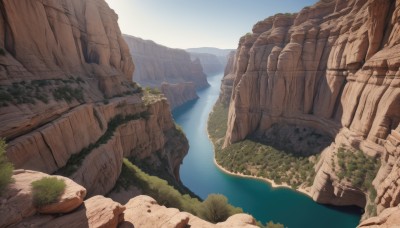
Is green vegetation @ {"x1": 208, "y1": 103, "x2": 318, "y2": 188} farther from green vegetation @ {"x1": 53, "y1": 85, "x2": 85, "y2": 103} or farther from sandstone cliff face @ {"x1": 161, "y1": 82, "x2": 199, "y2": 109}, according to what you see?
sandstone cliff face @ {"x1": 161, "y1": 82, "x2": 199, "y2": 109}

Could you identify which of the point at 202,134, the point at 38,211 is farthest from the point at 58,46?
the point at 202,134

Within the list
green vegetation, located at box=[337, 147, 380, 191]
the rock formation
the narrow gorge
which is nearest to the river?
the narrow gorge

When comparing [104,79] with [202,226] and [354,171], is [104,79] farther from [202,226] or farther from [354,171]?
[354,171]

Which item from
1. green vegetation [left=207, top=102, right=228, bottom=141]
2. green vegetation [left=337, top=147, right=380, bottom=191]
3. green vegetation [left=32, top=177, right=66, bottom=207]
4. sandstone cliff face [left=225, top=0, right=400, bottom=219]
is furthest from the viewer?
green vegetation [left=207, top=102, right=228, bottom=141]

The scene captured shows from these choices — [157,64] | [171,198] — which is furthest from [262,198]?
[157,64]

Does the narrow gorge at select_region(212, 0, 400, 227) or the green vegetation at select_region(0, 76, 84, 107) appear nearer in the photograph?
the green vegetation at select_region(0, 76, 84, 107)

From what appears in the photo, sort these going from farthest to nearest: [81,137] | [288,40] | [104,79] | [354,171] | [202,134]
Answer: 1. [202,134]
2. [288,40]
3. [104,79]
4. [354,171]
5. [81,137]

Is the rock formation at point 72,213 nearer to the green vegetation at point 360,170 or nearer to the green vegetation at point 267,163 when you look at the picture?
the green vegetation at point 360,170
